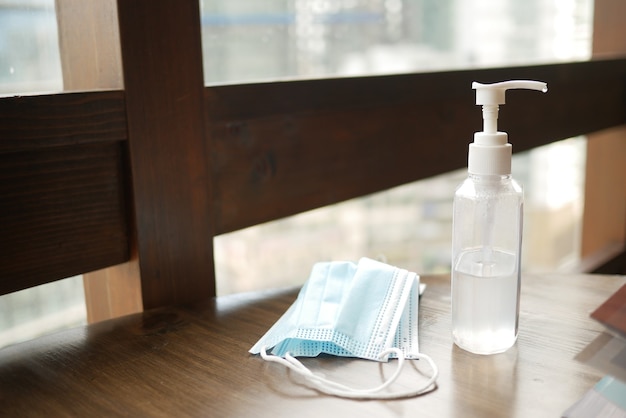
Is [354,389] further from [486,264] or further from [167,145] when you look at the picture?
[167,145]

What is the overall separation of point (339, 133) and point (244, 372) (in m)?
0.61

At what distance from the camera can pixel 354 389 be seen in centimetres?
62

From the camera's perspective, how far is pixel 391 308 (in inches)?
30.0

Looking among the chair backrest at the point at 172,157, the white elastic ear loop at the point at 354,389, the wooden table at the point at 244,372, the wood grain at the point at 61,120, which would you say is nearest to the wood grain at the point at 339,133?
the chair backrest at the point at 172,157

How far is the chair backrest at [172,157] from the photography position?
778 mm

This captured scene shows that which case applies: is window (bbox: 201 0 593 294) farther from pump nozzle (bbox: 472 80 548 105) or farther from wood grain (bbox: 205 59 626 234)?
pump nozzle (bbox: 472 80 548 105)

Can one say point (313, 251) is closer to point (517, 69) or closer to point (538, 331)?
point (517, 69)

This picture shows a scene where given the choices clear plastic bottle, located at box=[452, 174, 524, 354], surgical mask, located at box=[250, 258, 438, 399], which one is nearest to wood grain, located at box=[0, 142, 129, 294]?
surgical mask, located at box=[250, 258, 438, 399]

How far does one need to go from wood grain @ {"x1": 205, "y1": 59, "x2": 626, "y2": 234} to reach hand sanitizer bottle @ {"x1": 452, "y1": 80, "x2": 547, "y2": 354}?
1.38ft

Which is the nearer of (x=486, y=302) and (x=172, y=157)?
(x=486, y=302)

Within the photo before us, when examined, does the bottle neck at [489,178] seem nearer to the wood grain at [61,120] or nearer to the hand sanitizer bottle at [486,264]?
the hand sanitizer bottle at [486,264]

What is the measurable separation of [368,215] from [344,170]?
0.64 metres

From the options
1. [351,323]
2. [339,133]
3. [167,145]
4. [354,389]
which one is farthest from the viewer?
[339,133]

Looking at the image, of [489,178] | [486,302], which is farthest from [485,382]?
[489,178]
